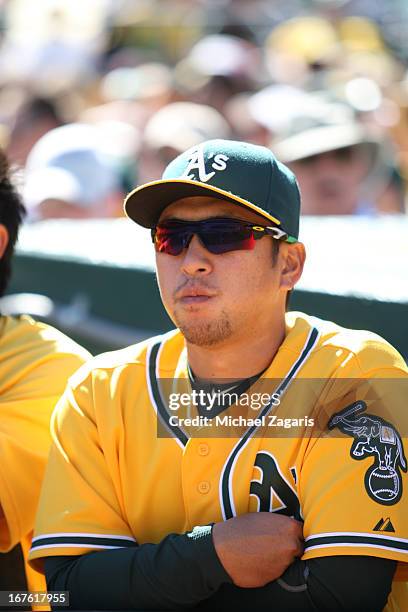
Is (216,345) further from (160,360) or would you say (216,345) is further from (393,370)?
(393,370)

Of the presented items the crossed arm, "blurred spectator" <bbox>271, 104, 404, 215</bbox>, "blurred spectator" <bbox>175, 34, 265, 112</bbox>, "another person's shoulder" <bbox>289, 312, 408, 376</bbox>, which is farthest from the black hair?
"blurred spectator" <bbox>175, 34, 265, 112</bbox>

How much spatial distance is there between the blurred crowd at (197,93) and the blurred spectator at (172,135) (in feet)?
0.04

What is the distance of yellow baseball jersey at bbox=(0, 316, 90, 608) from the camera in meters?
2.45

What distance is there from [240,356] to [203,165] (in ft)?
1.37

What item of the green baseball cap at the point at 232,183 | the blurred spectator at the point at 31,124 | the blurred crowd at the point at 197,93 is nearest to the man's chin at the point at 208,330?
the green baseball cap at the point at 232,183

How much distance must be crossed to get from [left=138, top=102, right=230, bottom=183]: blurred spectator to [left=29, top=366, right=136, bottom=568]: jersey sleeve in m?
4.30

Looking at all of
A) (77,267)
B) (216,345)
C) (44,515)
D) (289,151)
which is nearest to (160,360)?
(216,345)

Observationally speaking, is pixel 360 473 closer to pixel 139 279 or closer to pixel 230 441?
pixel 230 441

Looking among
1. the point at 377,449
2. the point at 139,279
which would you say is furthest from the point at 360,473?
the point at 139,279

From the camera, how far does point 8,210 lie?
2938 mm

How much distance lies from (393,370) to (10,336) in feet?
3.68

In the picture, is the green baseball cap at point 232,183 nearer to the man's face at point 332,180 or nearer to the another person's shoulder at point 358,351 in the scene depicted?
the another person's shoulder at point 358,351

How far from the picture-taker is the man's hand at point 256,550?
76.7 inches

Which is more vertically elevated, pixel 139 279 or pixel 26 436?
pixel 139 279
